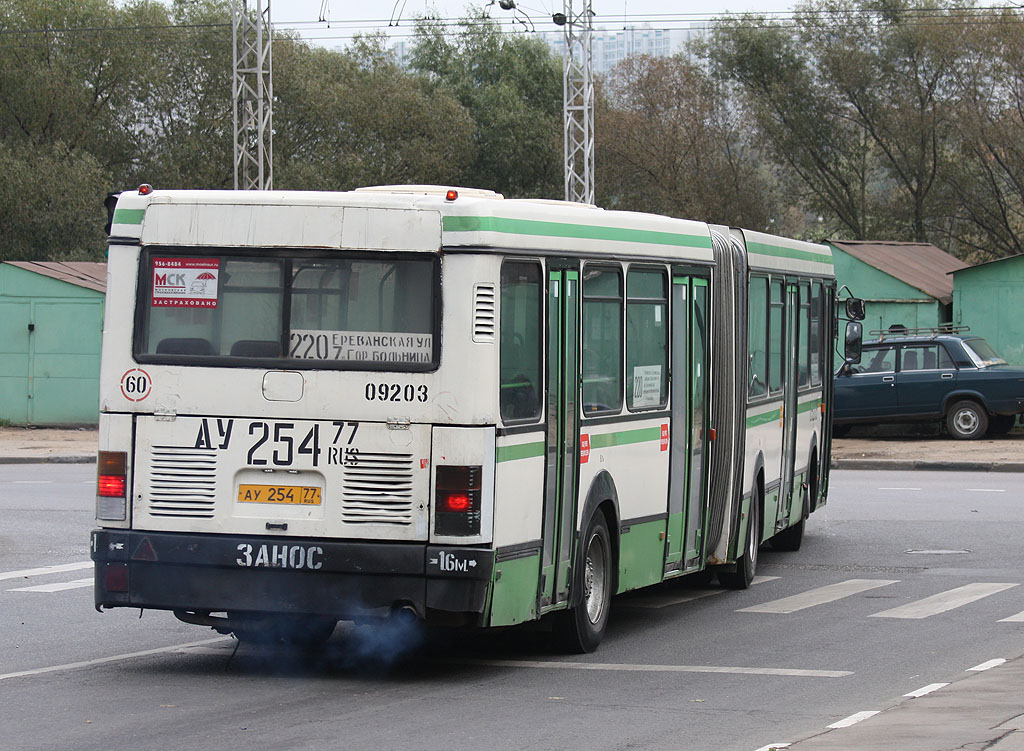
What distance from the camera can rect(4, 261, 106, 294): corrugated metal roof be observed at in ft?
112

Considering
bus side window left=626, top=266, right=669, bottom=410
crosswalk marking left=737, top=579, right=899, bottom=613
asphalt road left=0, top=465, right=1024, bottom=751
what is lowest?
asphalt road left=0, top=465, right=1024, bottom=751

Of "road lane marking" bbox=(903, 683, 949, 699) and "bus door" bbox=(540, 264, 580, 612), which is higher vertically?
"bus door" bbox=(540, 264, 580, 612)

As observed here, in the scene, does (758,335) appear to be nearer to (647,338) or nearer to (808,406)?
(808,406)

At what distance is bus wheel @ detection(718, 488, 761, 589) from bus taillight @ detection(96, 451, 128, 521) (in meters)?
6.03

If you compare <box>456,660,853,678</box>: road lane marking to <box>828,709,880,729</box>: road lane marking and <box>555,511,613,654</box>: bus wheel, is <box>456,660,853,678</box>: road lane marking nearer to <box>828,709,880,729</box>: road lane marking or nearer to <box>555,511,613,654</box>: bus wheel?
<box>555,511,613,654</box>: bus wheel

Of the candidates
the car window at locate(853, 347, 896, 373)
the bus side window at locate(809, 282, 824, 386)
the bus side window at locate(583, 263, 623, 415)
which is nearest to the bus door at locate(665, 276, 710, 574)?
the bus side window at locate(583, 263, 623, 415)

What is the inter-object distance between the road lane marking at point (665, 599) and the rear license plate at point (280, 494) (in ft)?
14.5

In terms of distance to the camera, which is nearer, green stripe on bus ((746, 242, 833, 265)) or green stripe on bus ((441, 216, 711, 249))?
green stripe on bus ((441, 216, 711, 249))

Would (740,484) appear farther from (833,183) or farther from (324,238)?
(833,183)

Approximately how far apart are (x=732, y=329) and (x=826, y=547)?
441 cm

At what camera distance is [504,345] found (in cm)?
916

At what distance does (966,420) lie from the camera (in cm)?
2966

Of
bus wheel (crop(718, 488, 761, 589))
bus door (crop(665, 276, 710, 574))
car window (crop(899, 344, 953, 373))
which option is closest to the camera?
bus door (crop(665, 276, 710, 574))

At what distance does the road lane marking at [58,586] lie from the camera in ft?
44.2
